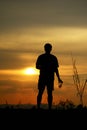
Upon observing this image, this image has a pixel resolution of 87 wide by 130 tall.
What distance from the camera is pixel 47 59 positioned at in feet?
51.1

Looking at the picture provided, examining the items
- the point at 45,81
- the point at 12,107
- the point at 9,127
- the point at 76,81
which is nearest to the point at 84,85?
the point at 76,81

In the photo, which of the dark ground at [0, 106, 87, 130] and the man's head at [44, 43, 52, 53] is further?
the man's head at [44, 43, 52, 53]

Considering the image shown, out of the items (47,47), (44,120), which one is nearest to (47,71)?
(47,47)

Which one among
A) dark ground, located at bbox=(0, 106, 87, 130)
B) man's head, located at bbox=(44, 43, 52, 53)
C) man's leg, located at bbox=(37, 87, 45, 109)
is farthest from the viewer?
man's leg, located at bbox=(37, 87, 45, 109)

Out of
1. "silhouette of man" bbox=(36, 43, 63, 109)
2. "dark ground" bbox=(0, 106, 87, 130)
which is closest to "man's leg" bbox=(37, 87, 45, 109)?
"silhouette of man" bbox=(36, 43, 63, 109)

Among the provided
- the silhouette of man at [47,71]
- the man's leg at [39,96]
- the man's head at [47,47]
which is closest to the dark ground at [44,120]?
the man's leg at [39,96]

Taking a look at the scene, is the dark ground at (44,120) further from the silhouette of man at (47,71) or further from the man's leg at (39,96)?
the silhouette of man at (47,71)

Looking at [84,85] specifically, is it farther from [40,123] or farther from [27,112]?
[40,123]

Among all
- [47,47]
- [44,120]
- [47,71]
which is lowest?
[44,120]

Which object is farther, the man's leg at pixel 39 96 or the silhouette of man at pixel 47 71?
the man's leg at pixel 39 96

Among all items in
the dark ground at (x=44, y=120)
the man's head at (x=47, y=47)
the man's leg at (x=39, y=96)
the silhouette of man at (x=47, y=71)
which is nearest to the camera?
the dark ground at (x=44, y=120)

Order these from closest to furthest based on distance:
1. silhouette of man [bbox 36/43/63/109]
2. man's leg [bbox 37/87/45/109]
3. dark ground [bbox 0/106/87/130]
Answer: dark ground [bbox 0/106/87/130] → silhouette of man [bbox 36/43/63/109] → man's leg [bbox 37/87/45/109]

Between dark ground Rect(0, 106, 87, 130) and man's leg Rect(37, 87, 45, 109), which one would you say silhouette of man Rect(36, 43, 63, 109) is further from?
dark ground Rect(0, 106, 87, 130)

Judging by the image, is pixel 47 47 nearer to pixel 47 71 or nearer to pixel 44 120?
pixel 47 71
